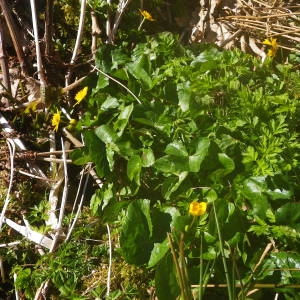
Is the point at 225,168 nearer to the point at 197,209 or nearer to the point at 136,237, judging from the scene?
the point at 197,209

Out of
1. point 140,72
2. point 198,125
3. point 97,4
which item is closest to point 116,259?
point 198,125

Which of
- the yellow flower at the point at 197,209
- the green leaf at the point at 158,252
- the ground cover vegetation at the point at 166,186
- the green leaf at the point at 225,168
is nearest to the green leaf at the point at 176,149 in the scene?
the ground cover vegetation at the point at 166,186

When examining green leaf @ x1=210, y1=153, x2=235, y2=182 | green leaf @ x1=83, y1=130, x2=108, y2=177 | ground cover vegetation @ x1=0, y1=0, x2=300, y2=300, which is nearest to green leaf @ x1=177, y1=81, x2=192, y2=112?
ground cover vegetation @ x1=0, y1=0, x2=300, y2=300

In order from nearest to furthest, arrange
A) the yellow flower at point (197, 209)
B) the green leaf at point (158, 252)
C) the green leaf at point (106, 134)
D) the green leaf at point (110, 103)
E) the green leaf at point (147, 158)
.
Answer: the yellow flower at point (197, 209)
the green leaf at point (158, 252)
the green leaf at point (147, 158)
the green leaf at point (106, 134)
the green leaf at point (110, 103)

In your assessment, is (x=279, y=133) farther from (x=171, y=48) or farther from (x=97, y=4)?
(x=97, y=4)

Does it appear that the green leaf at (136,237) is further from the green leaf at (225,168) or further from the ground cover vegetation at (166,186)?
the green leaf at (225,168)

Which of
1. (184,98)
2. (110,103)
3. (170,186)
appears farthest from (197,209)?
(110,103)
